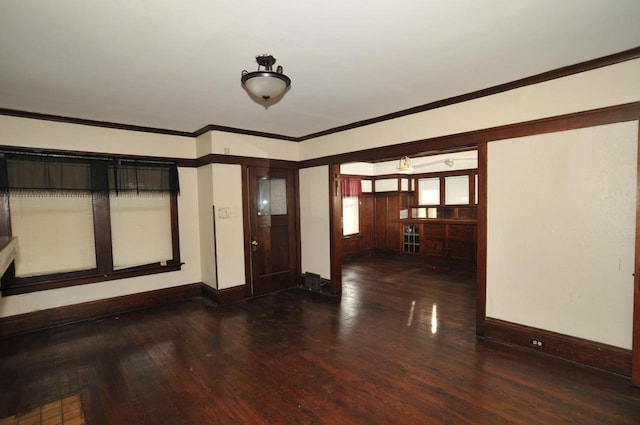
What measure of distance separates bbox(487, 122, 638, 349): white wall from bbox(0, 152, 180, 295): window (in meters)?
4.70

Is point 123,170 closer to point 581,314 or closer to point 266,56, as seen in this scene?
point 266,56

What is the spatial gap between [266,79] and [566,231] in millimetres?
3128

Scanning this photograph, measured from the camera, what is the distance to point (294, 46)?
7.68 feet

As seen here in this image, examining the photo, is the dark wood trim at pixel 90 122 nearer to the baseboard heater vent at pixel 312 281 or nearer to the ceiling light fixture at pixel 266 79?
the ceiling light fixture at pixel 266 79

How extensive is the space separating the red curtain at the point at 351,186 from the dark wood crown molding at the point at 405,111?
2.68m

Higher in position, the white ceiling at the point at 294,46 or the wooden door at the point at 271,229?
the white ceiling at the point at 294,46

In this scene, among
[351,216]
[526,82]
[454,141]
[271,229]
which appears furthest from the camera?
[351,216]

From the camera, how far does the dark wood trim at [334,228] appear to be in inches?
201

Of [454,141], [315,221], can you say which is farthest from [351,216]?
[454,141]

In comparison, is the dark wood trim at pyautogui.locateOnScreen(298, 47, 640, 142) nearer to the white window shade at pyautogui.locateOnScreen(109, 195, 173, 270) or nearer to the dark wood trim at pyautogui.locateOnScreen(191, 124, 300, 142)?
the dark wood trim at pyautogui.locateOnScreen(191, 124, 300, 142)

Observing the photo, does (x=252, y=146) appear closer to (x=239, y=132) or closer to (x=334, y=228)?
(x=239, y=132)

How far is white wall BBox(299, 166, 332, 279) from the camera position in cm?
525

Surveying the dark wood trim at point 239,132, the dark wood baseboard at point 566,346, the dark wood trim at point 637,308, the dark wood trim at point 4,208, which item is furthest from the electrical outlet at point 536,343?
the dark wood trim at point 4,208

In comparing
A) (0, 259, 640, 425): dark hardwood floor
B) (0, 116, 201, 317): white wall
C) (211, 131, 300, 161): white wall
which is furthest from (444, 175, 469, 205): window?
(0, 116, 201, 317): white wall
